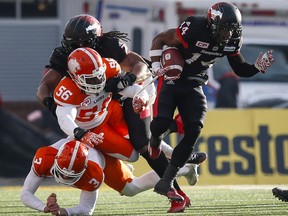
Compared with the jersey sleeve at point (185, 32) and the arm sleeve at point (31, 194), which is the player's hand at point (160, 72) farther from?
the arm sleeve at point (31, 194)

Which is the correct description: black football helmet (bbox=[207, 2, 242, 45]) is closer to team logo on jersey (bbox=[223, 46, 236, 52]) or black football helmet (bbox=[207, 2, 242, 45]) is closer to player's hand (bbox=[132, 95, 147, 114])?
team logo on jersey (bbox=[223, 46, 236, 52])

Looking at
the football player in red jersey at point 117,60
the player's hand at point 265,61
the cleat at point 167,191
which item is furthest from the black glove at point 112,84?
the player's hand at point 265,61

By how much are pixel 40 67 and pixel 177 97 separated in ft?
33.5

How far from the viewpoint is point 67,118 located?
27.0 feet

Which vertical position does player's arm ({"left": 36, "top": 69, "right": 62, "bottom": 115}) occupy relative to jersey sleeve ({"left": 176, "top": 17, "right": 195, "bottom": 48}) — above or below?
below

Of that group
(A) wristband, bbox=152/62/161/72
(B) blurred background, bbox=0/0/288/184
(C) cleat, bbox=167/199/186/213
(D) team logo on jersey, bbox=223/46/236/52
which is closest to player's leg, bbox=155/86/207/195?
(C) cleat, bbox=167/199/186/213

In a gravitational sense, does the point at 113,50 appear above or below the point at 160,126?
above

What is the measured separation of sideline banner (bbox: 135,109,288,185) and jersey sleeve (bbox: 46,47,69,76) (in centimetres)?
496

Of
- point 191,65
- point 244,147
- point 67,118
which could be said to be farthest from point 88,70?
point 244,147

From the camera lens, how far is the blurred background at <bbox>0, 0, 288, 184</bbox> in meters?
14.2

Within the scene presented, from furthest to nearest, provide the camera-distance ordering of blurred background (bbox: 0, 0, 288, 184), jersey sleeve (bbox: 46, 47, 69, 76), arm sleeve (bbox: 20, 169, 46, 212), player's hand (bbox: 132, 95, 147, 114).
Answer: blurred background (bbox: 0, 0, 288, 184) < jersey sleeve (bbox: 46, 47, 69, 76) < player's hand (bbox: 132, 95, 147, 114) < arm sleeve (bbox: 20, 169, 46, 212)

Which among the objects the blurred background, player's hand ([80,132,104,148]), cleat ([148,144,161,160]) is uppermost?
player's hand ([80,132,104,148])

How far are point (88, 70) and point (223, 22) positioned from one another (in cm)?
121

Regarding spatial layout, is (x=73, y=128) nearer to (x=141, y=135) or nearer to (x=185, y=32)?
(x=141, y=135)
